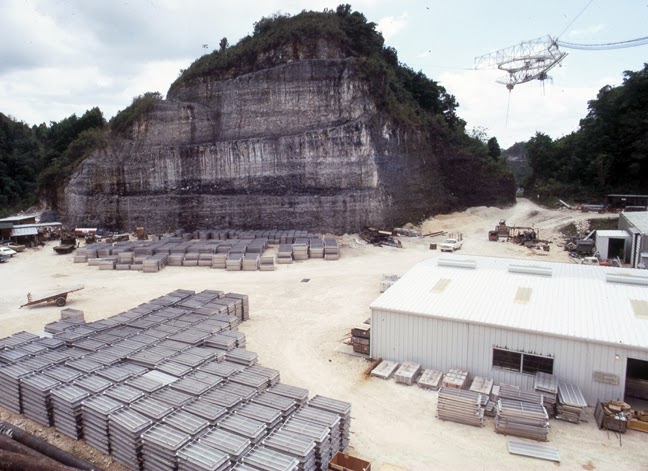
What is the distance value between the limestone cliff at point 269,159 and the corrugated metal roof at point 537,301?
867 inches

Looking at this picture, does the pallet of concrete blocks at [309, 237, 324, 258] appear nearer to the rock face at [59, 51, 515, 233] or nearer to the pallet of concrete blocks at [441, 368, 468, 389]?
the rock face at [59, 51, 515, 233]

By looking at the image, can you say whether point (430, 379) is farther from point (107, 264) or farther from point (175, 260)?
point (107, 264)

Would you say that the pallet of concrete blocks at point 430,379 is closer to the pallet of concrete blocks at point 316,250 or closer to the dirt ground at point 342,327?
the dirt ground at point 342,327

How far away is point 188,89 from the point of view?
153ft

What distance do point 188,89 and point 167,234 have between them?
16.3 metres

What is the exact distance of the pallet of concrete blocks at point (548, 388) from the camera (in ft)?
36.5

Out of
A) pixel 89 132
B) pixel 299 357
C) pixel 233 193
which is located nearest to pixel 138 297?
pixel 299 357

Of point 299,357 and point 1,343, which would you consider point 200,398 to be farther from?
point 1,343

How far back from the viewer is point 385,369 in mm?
13633

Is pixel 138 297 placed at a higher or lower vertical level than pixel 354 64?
lower

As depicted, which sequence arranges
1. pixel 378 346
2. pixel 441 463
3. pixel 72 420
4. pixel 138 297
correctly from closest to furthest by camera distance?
pixel 441 463 → pixel 72 420 → pixel 378 346 → pixel 138 297

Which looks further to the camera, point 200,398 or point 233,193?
point 233,193

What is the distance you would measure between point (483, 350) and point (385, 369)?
3.00 m

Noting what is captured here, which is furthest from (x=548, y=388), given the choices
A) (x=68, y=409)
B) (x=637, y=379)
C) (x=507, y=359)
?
(x=68, y=409)
